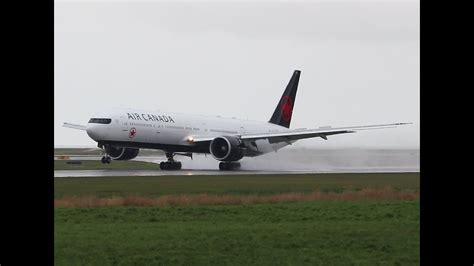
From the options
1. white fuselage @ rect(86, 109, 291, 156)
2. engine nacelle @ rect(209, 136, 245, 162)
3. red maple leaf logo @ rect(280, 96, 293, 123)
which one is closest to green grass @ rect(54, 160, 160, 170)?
white fuselage @ rect(86, 109, 291, 156)

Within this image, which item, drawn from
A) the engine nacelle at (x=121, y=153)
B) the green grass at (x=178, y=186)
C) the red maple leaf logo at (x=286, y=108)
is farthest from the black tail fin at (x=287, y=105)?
the green grass at (x=178, y=186)

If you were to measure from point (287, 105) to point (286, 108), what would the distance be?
11.4 inches

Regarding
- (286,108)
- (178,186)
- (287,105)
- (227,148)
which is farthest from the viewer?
(287,105)

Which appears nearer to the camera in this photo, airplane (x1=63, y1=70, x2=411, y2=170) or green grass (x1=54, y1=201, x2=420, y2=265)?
green grass (x1=54, y1=201, x2=420, y2=265)

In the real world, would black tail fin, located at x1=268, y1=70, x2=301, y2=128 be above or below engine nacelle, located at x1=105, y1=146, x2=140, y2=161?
above

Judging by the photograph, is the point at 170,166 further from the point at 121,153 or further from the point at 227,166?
the point at 227,166

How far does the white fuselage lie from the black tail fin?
490 centimetres

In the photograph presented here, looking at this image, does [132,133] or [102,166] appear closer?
[132,133]

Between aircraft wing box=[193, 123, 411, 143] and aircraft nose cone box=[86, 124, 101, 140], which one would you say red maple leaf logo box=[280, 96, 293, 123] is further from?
aircraft nose cone box=[86, 124, 101, 140]

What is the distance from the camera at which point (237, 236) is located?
1294 centimetres

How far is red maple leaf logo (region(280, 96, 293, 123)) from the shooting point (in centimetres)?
5572

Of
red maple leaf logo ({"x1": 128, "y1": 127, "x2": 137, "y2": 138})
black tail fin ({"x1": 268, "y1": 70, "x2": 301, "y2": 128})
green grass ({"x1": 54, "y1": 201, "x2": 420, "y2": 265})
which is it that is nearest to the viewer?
green grass ({"x1": 54, "y1": 201, "x2": 420, "y2": 265})

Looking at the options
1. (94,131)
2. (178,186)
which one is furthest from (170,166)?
(178,186)
